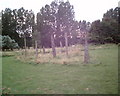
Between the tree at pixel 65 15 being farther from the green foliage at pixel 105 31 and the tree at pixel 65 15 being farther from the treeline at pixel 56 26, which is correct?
the green foliage at pixel 105 31

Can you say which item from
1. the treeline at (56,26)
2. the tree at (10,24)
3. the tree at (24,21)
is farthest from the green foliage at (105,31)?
the tree at (10,24)

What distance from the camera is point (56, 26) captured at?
132 feet

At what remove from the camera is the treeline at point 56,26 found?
3388 cm

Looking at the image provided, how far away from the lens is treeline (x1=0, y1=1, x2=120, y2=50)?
33875 mm

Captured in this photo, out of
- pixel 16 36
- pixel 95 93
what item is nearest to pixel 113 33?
pixel 16 36

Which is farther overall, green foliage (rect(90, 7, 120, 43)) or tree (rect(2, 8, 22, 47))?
tree (rect(2, 8, 22, 47))

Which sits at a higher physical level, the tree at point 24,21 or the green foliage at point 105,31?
the tree at point 24,21

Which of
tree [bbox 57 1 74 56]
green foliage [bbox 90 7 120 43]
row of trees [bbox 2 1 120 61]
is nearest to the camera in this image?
row of trees [bbox 2 1 120 61]

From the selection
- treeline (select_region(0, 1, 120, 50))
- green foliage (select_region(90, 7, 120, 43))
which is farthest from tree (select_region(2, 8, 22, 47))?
green foliage (select_region(90, 7, 120, 43))

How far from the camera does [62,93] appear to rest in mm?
7305

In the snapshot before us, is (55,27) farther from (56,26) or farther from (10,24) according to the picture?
(10,24)

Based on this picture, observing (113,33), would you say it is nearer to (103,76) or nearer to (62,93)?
(103,76)

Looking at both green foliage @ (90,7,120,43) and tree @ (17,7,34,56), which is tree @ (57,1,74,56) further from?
tree @ (17,7,34,56)

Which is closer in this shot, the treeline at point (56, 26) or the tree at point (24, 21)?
the treeline at point (56, 26)
